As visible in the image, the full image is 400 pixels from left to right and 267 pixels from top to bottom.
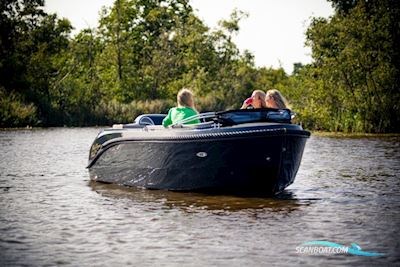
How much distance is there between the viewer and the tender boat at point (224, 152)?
9562mm

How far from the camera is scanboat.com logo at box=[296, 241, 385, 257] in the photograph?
6316mm

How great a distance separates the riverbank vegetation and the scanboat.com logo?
862 inches

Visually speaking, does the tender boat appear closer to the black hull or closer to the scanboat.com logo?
the black hull

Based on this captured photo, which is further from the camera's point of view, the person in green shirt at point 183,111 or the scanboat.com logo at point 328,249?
the person in green shirt at point 183,111

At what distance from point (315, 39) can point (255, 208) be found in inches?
913

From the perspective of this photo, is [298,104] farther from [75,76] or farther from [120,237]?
[120,237]

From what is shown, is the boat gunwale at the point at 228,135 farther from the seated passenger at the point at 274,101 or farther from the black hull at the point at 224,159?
the seated passenger at the point at 274,101

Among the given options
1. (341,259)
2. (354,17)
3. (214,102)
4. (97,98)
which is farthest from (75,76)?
(341,259)

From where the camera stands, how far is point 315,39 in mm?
31203

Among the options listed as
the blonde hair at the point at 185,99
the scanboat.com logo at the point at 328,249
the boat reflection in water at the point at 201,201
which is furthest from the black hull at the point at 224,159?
the scanboat.com logo at the point at 328,249

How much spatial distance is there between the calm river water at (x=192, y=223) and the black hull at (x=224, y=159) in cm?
26

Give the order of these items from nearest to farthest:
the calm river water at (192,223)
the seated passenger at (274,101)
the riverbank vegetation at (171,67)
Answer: the calm river water at (192,223) → the seated passenger at (274,101) → the riverbank vegetation at (171,67)

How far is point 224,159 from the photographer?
32.1 ft

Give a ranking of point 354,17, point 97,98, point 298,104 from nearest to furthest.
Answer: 1. point 354,17
2. point 298,104
3. point 97,98
